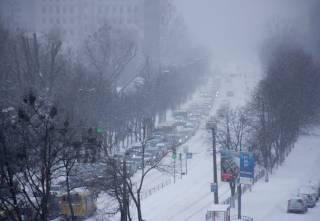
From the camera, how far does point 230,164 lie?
30844 millimetres

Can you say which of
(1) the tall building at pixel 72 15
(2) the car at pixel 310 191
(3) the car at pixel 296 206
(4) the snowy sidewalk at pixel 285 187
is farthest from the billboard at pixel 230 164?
(1) the tall building at pixel 72 15

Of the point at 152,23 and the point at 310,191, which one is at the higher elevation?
the point at 152,23

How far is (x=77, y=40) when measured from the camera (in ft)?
404

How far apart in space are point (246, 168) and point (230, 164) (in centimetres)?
275

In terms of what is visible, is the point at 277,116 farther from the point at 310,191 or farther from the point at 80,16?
the point at 80,16

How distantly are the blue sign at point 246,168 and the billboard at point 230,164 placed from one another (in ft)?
5.69

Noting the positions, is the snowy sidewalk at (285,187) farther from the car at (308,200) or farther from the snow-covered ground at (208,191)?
the car at (308,200)

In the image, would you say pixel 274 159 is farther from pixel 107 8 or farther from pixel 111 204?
pixel 107 8

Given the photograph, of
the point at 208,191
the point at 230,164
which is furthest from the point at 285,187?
the point at 230,164

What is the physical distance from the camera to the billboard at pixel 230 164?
99.2 ft

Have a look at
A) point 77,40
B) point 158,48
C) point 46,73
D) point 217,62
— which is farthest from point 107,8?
point 46,73

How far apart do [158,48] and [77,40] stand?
19.4m

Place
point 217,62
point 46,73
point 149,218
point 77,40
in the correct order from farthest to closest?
point 217,62 → point 77,40 → point 46,73 → point 149,218

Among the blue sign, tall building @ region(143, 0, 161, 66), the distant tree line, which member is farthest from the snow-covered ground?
tall building @ region(143, 0, 161, 66)
